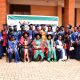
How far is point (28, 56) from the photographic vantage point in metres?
13.7

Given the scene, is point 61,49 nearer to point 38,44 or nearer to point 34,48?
point 38,44

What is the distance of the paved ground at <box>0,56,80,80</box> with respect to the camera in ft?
32.9

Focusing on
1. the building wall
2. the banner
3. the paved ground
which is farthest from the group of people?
the building wall

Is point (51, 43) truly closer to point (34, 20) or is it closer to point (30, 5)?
point (34, 20)

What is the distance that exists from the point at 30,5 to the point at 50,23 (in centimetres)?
777

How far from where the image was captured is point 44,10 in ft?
79.1

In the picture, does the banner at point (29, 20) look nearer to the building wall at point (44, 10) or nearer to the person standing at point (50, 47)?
the person standing at point (50, 47)

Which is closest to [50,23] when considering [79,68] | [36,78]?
[79,68]

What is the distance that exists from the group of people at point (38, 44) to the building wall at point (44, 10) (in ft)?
29.2

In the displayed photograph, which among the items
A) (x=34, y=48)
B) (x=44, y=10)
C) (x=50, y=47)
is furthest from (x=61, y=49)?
(x=44, y=10)

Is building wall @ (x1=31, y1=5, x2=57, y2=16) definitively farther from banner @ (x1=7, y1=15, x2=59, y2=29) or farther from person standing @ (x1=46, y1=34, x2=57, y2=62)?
person standing @ (x1=46, y1=34, x2=57, y2=62)

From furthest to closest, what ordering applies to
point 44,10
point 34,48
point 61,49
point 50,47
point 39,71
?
point 44,10 → point 61,49 → point 50,47 → point 34,48 → point 39,71

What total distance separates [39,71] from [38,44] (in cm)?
289

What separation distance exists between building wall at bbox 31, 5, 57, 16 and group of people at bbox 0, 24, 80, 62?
8.91m
